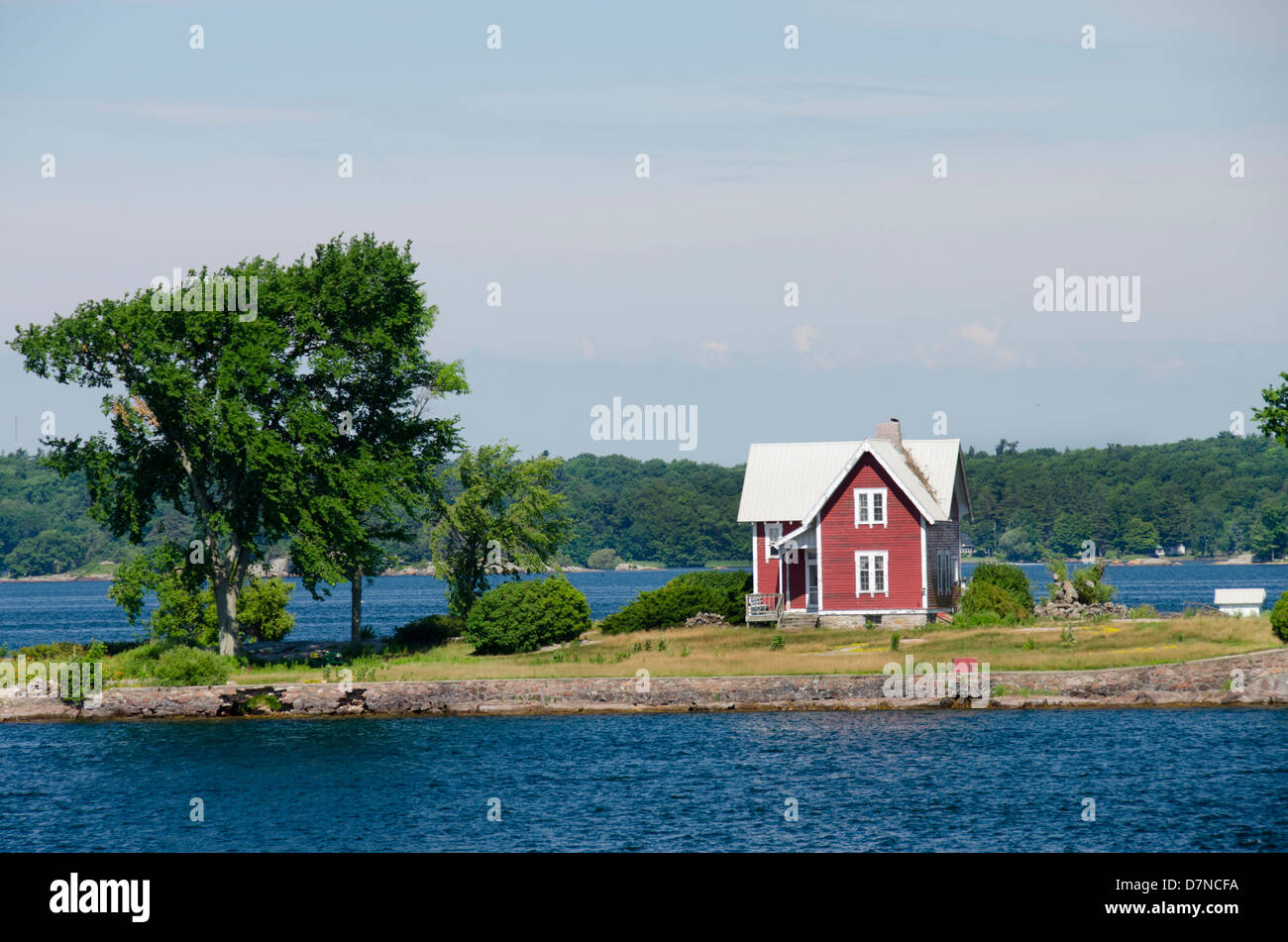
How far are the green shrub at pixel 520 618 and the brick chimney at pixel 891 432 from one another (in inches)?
667

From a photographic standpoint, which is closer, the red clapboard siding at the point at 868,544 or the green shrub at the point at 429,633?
the red clapboard siding at the point at 868,544

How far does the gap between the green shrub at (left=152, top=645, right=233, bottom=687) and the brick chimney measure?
101ft

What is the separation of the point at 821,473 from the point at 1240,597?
19134 millimetres

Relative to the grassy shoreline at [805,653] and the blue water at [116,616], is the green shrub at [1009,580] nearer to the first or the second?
the grassy shoreline at [805,653]

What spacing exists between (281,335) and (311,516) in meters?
7.07

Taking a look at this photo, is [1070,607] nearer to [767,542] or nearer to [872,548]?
[872,548]

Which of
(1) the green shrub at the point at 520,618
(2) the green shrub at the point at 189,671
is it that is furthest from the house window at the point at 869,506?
(2) the green shrub at the point at 189,671

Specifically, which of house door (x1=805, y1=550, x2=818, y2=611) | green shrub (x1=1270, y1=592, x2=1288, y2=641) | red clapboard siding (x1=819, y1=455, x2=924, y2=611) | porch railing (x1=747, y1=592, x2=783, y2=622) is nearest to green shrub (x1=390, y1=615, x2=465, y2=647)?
porch railing (x1=747, y1=592, x2=783, y2=622)

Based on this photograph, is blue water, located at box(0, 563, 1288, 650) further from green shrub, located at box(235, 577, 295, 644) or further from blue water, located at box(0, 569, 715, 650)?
green shrub, located at box(235, 577, 295, 644)

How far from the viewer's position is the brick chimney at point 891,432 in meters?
60.6

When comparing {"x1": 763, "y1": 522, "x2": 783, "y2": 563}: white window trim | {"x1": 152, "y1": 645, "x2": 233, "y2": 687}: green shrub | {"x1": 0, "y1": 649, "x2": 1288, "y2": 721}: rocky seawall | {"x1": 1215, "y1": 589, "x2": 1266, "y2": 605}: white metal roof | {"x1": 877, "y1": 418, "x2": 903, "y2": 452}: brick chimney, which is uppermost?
{"x1": 877, "y1": 418, "x2": 903, "y2": 452}: brick chimney

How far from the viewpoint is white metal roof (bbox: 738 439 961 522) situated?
2189 inches

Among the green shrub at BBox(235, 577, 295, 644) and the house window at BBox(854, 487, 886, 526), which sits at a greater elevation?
the house window at BBox(854, 487, 886, 526)
